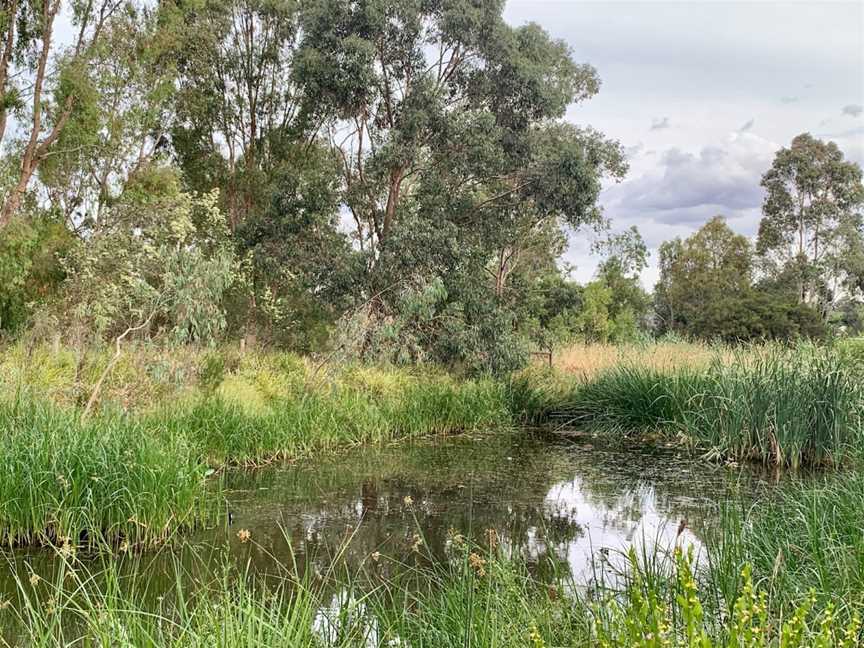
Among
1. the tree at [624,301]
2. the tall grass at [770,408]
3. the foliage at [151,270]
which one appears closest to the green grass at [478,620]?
the foliage at [151,270]

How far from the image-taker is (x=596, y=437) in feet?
38.7

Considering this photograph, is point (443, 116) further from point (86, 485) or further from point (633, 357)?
point (86, 485)

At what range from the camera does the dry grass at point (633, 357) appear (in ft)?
42.1

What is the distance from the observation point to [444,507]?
6.89m

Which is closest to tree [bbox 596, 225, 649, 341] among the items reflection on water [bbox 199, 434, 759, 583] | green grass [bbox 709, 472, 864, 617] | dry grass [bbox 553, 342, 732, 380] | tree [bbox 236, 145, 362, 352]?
dry grass [bbox 553, 342, 732, 380]

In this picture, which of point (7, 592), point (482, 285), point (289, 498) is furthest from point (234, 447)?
point (482, 285)

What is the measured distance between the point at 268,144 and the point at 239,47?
2372 millimetres

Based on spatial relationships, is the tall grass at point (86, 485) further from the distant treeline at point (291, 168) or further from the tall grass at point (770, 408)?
the tall grass at point (770, 408)

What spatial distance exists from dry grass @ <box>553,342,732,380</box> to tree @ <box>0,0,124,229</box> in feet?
33.6

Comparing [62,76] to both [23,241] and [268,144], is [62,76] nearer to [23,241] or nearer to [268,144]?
[23,241]

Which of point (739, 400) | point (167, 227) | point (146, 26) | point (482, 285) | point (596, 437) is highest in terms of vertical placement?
point (146, 26)

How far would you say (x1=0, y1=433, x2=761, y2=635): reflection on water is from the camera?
512 cm

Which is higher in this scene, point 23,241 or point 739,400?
point 23,241

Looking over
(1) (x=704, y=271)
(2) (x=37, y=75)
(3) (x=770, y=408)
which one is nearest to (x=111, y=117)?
(2) (x=37, y=75)
